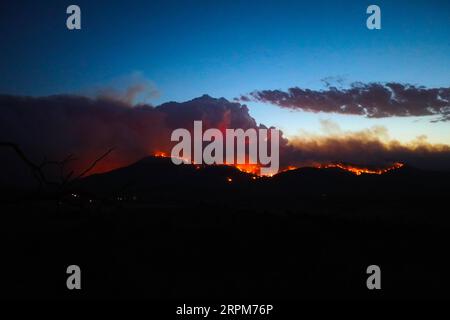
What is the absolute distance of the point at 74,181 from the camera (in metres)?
2.99

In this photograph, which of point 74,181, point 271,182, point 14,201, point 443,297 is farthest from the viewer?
point 271,182

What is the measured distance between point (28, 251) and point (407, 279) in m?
22.2

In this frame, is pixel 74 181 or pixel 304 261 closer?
pixel 74 181

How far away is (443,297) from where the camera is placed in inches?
551
